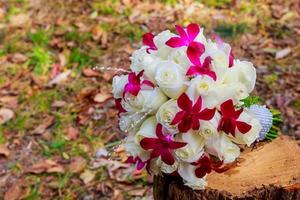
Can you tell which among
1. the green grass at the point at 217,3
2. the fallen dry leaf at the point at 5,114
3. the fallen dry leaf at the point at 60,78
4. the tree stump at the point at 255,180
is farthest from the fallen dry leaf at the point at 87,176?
the green grass at the point at 217,3

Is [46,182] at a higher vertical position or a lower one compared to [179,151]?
lower

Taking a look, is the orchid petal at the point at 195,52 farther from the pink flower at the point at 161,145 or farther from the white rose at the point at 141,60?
the pink flower at the point at 161,145

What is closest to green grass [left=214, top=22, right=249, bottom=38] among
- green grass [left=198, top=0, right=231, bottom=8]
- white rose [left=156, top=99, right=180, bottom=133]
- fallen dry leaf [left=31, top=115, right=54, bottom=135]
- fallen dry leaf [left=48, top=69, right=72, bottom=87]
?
green grass [left=198, top=0, right=231, bottom=8]

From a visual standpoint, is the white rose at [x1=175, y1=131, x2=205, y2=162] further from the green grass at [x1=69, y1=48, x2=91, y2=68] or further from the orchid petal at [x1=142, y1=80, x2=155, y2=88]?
the green grass at [x1=69, y1=48, x2=91, y2=68]

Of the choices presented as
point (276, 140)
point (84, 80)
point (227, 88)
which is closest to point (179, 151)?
point (227, 88)

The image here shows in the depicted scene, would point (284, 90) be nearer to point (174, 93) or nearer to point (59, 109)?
point (59, 109)

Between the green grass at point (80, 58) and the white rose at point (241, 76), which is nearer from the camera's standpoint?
the white rose at point (241, 76)
